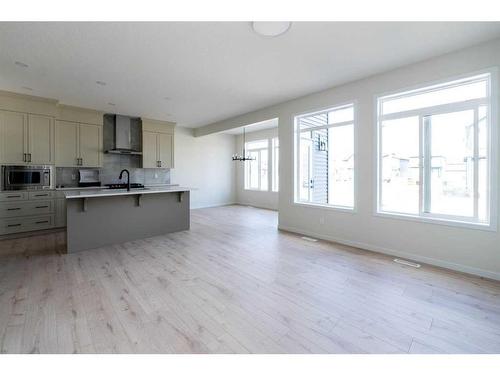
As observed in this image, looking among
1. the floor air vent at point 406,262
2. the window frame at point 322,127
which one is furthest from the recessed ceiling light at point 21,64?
the floor air vent at point 406,262

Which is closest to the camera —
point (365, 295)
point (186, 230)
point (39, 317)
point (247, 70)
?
point (39, 317)

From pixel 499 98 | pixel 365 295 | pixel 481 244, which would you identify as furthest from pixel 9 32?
pixel 481 244

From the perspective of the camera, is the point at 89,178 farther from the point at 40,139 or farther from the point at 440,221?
the point at 440,221

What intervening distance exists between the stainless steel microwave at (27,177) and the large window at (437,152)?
21.4ft

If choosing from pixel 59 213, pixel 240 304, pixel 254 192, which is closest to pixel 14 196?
pixel 59 213

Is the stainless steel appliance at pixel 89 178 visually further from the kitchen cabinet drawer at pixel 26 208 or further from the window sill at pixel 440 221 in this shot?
the window sill at pixel 440 221

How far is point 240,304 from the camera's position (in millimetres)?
2223

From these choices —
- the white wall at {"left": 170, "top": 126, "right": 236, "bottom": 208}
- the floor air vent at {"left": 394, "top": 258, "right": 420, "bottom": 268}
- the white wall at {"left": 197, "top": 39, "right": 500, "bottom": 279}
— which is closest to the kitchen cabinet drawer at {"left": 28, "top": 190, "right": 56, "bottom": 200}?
the white wall at {"left": 170, "top": 126, "right": 236, "bottom": 208}

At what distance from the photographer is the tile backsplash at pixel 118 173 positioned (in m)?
5.59

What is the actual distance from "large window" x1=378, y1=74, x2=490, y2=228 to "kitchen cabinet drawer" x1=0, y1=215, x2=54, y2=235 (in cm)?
651
